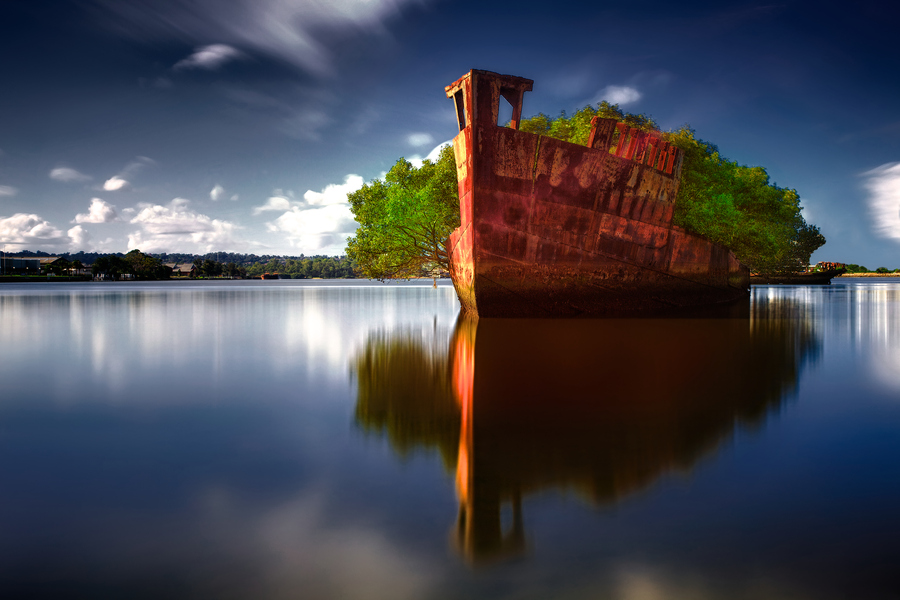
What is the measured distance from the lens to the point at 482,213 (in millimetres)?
12961

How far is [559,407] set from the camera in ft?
15.5

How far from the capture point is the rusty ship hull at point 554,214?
41.6 feet

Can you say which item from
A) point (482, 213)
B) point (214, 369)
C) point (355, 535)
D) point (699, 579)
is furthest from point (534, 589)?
point (482, 213)

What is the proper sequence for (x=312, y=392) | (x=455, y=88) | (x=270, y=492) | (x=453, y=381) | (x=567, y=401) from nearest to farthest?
(x=270, y=492) < (x=567, y=401) < (x=312, y=392) < (x=453, y=381) < (x=455, y=88)

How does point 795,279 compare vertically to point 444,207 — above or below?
below

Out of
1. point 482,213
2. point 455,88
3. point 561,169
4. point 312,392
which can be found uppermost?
point 455,88

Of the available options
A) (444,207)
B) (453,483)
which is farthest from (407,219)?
(453,483)

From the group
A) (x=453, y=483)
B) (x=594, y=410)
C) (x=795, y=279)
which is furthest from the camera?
(x=795, y=279)

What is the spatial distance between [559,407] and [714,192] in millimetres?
23963

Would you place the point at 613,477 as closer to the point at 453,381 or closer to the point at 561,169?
the point at 453,381

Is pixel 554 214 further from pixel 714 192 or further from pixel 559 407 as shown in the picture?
pixel 714 192

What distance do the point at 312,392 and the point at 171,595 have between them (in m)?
3.86

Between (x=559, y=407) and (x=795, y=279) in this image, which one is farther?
(x=795, y=279)

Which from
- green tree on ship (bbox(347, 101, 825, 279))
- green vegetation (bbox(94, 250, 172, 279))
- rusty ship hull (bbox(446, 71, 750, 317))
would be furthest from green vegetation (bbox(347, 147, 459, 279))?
green vegetation (bbox(94, 250, 172, 279))
